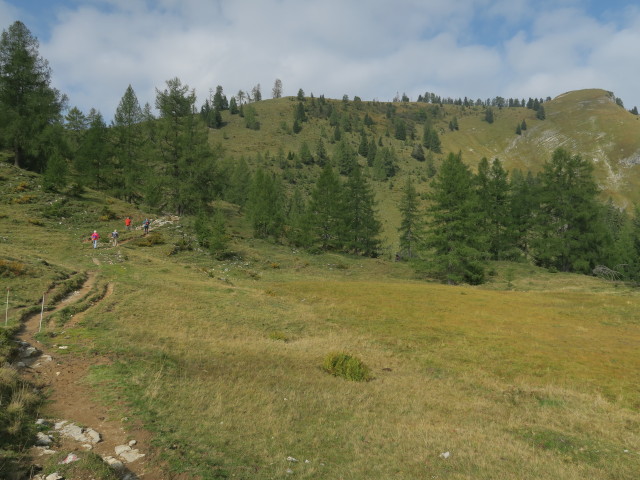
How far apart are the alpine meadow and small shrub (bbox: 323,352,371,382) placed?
0.54ft

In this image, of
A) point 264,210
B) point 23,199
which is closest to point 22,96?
point 23,199

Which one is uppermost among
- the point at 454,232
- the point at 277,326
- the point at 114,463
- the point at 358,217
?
the point at 358,217

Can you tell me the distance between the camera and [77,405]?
959cm

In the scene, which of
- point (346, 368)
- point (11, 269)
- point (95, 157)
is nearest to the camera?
point (346, 368)

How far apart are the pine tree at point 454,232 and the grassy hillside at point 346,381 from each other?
32.3ft

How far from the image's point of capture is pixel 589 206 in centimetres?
5453

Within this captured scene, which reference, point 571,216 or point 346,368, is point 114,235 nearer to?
point 346,368

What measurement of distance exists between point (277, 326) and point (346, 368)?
27.5ft

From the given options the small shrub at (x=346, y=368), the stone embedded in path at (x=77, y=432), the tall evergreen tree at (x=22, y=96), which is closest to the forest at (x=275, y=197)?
the tall evergreen tree at (x=22, y=96)

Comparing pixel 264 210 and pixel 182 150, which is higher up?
pixel 182 150

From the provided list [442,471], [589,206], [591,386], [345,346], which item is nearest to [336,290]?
[345,346]

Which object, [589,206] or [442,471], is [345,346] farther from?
[589,206]

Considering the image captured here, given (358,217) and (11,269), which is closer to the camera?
(11,269)

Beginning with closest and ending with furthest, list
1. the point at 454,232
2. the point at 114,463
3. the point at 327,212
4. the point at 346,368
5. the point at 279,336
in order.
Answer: the point at 114,463
the point at 346,368
the point at 279,336
the point at 454,232
the point at 327,212
